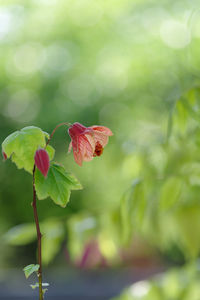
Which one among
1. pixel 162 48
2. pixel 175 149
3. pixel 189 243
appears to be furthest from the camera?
pixel 162 48

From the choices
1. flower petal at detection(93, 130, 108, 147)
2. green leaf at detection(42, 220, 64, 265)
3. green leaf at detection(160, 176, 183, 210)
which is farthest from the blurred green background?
flower petal at detection(93, 130, 108, 147)

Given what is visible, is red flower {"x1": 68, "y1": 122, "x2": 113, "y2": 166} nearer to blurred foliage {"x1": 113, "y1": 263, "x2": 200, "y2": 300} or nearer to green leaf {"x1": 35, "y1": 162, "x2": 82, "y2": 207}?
green leaf {"x1": 35, "y1": 162, "x2": 82, "y2": 207}

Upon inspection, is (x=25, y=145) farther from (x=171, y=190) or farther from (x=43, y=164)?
Answer: (x=171, y=190)

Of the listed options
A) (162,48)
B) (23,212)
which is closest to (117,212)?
(162,48)

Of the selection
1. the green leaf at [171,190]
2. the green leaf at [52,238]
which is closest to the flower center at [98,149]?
the green leaf at [171,190]

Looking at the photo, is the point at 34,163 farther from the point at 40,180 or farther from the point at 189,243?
the point at 189,243

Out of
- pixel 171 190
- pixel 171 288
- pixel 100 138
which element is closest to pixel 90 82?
pixel 171 288
